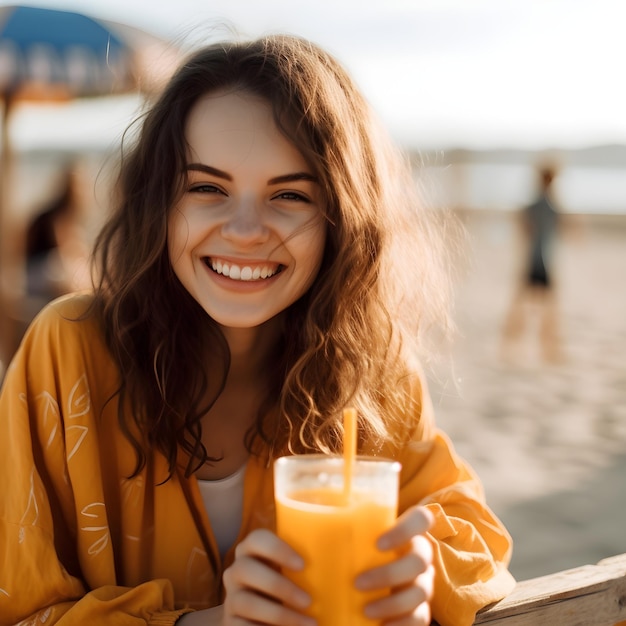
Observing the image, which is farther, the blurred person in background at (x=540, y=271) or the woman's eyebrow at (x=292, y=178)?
the blurred person in background at (x=540, y=271)

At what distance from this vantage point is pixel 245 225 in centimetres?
158

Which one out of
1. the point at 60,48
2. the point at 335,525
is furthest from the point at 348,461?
the point at 60,48

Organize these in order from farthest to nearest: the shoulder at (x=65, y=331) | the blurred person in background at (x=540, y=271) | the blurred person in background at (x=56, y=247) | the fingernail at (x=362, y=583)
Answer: the blurred person in background at (x=540, y=271) < the blurred person in background at (x=56, y=247) < the shoulder at (x=65, y=331) < the fingernail at (x=362, y=583)

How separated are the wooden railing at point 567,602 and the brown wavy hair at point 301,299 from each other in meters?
0.45

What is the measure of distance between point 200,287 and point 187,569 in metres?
0.57

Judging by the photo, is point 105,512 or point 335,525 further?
point 105,512

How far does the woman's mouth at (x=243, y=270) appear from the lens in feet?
5.31

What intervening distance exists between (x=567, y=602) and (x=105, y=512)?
858 mm

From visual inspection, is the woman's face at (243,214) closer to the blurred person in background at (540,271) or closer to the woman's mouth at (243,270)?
the woman's mouth at (243,270)

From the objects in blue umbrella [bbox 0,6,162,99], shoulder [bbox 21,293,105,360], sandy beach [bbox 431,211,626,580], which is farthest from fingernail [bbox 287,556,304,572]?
blue umbrella [bbox 0,6,162,99]

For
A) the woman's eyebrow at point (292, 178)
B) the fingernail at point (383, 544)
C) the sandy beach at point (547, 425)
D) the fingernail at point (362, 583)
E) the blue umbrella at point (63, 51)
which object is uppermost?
the blue umbrella at point (63, 51)

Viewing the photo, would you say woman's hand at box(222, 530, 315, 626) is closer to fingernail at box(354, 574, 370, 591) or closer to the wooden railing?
fingernail at box(354, 574, 370, 591)

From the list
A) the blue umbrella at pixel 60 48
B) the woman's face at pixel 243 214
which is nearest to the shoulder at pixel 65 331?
the woman's face at pixel 243 214

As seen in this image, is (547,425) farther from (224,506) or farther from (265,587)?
(265,587)
